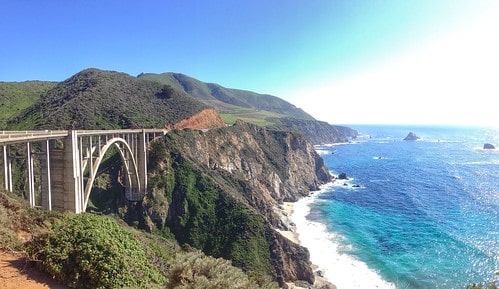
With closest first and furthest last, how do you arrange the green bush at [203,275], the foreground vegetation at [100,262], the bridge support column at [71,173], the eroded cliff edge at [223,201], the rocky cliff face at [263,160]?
the green bush at [203,275] < the foreground vegetation at [100,262] < the bridge support column at [71,173] < the eroded cliff edge at [223,201] < the rocky cliff face at [263,160]

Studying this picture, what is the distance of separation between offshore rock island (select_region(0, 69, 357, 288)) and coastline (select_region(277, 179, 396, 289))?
1688 mm

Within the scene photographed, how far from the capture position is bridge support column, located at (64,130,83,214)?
2411 cm

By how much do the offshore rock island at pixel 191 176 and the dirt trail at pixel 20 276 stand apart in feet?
0.97

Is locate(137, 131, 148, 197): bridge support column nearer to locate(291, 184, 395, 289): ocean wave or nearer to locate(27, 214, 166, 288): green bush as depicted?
locate(291, 184, 395, 289): ocean wave

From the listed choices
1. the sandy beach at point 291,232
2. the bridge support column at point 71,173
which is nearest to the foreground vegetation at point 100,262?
the bridge support column at point 71,173

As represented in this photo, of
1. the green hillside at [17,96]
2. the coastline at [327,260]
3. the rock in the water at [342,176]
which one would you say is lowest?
the coastline at [327,260]

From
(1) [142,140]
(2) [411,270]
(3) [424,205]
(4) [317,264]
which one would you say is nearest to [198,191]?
(1) [142,140]

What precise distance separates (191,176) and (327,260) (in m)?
24.8

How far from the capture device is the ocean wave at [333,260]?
36.5 metres

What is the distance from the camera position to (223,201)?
45844 millimetres

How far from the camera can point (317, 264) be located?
1609 inches

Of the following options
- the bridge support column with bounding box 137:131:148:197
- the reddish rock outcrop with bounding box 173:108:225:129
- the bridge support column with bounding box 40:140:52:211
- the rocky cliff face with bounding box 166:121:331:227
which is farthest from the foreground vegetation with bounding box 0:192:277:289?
the reddish rock outcrop with bounding box 173:108:225:129

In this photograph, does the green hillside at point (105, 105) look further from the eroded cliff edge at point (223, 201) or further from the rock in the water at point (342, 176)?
the rock in the water at point (342, 176)

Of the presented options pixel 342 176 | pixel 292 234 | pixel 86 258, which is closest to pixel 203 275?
pixel 86 258
